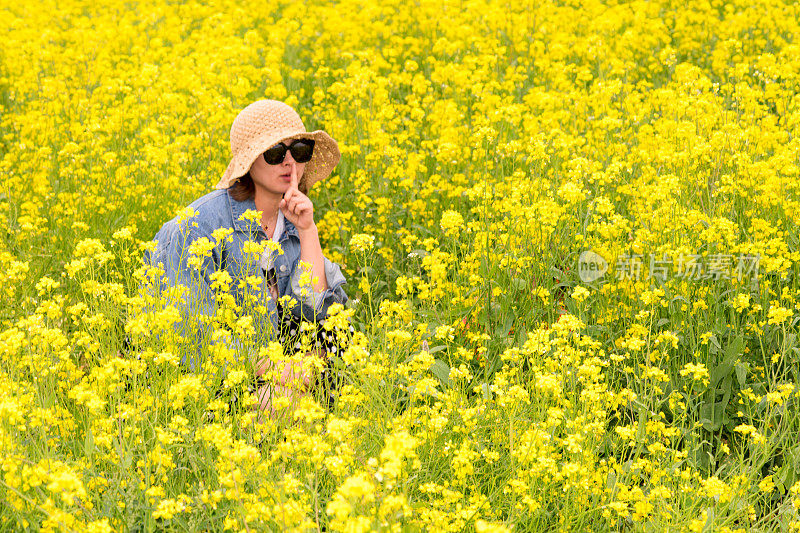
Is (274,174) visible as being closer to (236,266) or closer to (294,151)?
(294,151)

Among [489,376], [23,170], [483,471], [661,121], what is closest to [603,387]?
[483,471]

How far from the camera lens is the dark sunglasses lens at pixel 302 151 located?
13.6ft

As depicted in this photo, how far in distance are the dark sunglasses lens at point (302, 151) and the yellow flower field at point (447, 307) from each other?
533 mm

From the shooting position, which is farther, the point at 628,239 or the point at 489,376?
the point at 628,239

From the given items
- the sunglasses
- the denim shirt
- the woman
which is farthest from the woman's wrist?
the sunglasses

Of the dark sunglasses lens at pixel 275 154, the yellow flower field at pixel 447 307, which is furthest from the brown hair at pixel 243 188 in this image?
the yellow flower field at pixel 447 307

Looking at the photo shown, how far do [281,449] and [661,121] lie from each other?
4.11 m

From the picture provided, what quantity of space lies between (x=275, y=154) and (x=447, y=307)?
121cm

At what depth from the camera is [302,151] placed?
165 inches

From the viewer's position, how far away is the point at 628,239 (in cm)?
470

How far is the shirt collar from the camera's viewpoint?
4.07 meters

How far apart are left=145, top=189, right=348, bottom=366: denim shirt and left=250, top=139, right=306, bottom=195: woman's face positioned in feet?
0.51

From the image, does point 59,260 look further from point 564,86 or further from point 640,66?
point 640,66

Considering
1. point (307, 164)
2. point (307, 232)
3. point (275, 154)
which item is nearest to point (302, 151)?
point (275, 154)
